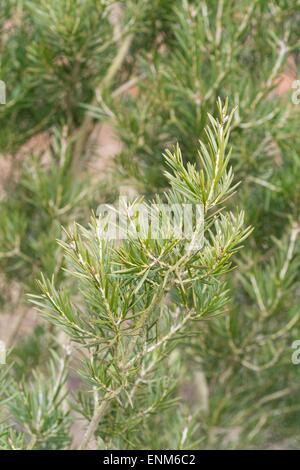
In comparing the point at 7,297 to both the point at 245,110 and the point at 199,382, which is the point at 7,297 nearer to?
the point at 199,382

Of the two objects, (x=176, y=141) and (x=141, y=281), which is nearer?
(x=141, y=281)

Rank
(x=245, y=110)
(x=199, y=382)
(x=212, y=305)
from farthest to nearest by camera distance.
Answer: (x=199, y=382) < (x=245, y=110) < (x=212, y=305)

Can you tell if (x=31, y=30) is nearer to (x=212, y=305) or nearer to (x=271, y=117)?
(x=271, y=117)

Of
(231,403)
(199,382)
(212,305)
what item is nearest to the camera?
(212,305)

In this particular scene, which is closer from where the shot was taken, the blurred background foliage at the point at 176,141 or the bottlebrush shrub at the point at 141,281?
the bottlebrush shrub at the point at 141,281

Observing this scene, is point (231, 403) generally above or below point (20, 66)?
below

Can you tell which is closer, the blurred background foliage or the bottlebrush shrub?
the bottlebrush shrub

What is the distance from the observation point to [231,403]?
69 centimetres

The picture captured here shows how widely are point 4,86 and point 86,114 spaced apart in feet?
0.30

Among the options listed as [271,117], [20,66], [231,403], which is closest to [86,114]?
[20,66]

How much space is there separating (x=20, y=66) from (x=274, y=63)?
22 centimetres
